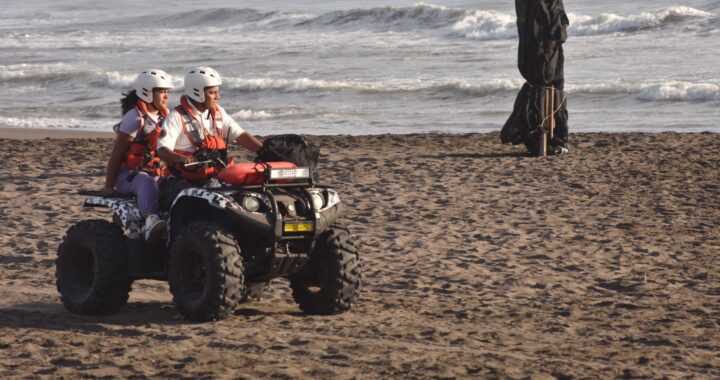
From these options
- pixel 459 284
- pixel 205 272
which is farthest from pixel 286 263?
pixel 459 284

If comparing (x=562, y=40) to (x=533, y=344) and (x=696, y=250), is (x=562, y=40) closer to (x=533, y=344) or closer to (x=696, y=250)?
(x=696, y=250)

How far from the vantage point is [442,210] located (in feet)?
42.7

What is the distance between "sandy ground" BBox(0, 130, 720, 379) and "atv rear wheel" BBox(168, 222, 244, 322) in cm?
14

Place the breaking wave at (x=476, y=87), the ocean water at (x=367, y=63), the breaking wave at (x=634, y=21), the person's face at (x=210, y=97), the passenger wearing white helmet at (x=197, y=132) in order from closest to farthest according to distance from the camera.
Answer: the passenger wearing white helmet at (x=197, y=132) → the person's face at (x=210, y=97) → the ocean water at (x=367, y=63) → the breaking wave at (x=476, y=87) → the breaking wave at (x=634, y=21)

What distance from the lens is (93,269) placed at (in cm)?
907

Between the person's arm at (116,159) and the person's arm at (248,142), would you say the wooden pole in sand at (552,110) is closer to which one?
the person's arm at (248,142)

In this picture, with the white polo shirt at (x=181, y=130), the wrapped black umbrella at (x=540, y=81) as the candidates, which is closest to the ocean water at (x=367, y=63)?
the wrapped black umbrella at (x=540, y=81)

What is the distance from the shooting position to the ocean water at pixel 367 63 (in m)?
23.1

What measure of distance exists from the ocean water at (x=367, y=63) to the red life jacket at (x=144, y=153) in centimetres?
1170

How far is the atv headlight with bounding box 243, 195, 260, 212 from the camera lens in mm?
8133

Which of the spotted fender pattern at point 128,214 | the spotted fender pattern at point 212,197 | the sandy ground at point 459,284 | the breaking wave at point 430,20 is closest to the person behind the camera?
the sandy ground at point 459,284

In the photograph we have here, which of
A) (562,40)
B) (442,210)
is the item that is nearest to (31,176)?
(442,210)

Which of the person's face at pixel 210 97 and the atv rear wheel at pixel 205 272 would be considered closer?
the atv rear wheel at pixel 205 272

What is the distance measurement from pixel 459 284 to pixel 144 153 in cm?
238
